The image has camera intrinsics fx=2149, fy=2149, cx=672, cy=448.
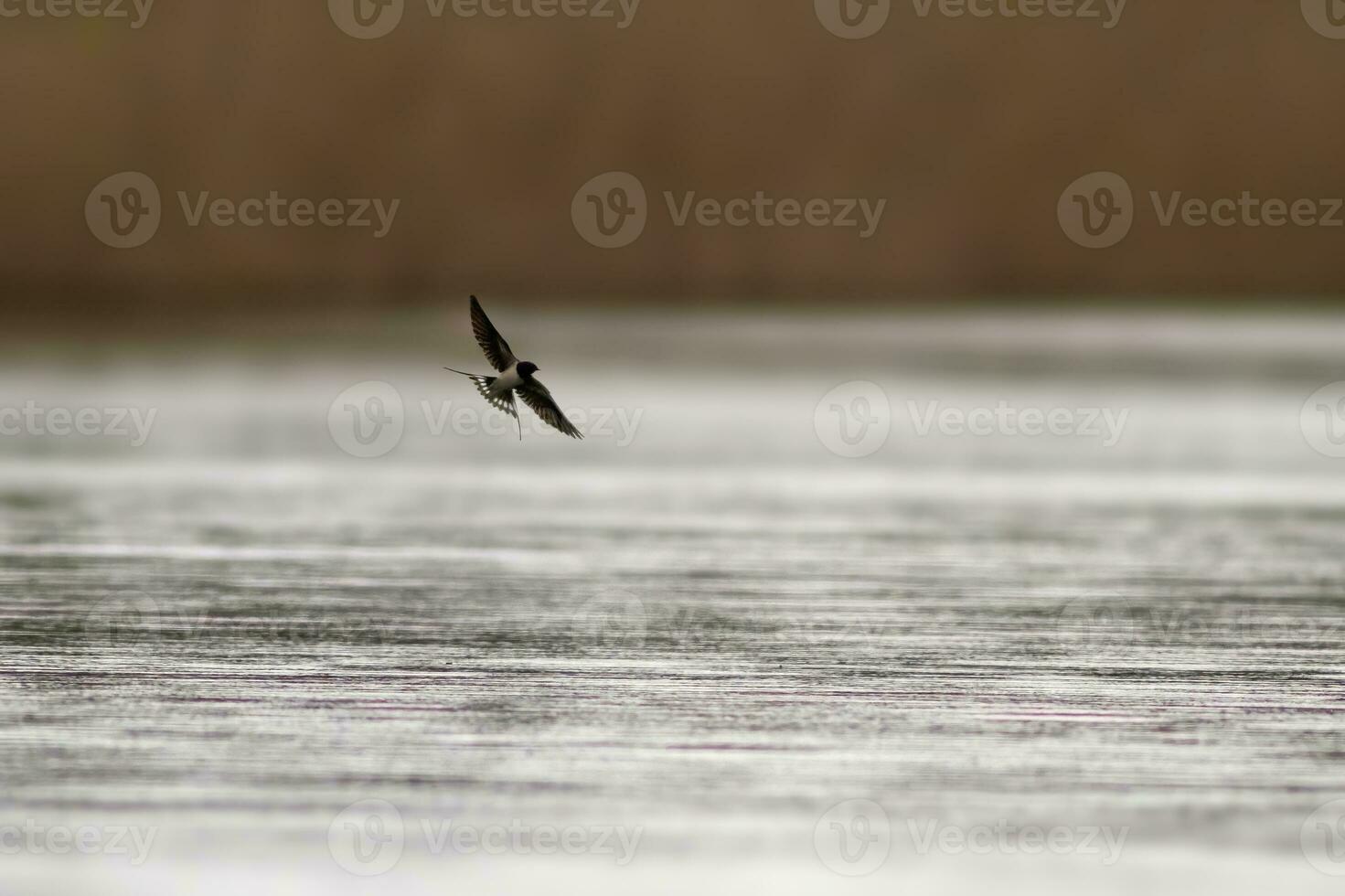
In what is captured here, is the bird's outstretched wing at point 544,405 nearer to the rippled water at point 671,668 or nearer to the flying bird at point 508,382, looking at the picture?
the flying bird at point 508,382

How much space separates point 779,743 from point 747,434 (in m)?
12.8

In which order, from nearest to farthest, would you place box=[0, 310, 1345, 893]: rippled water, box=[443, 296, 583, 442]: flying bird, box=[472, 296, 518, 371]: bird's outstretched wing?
box=[0, 310, 1345, 893]: rippled water < box=[443, 296, 583, 442]: flying bird < box=[472, 296, 518, 371]: bird's outstretched wing

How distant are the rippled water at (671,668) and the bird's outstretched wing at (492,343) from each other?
1093 mm

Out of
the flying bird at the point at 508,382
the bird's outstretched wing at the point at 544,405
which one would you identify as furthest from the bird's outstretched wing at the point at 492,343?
the bird's outstretched wing at the point at 544,405

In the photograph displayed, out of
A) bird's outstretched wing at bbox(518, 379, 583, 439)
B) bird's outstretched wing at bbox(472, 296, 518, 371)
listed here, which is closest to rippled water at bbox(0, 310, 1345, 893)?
bird's outstretched wing at bbox(518, 379, 583, 439)

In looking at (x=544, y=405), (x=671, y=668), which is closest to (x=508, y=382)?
(x=544, y=405)

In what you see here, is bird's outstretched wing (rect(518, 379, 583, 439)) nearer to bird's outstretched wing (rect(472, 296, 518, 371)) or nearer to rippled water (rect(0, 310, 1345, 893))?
bird's outstretched wing (rect(472, 296, 518, 371))

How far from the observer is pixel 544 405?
25.6 feet

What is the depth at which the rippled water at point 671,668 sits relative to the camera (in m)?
5.38

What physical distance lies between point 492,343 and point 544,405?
296 millimetres

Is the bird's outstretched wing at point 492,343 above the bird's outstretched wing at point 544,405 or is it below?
above

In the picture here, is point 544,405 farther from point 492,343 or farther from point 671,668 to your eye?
point 671,668

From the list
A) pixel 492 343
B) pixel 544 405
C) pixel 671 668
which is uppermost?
pixel 492 343

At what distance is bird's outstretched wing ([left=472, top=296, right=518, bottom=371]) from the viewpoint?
7.73m
